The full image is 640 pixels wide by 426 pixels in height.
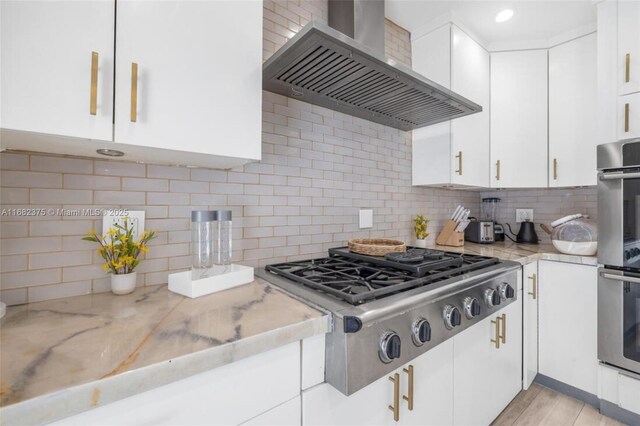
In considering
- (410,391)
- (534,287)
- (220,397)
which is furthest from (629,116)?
(220,397)

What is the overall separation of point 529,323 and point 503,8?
195cm

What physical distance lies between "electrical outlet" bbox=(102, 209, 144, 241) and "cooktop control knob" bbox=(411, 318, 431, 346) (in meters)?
0.99

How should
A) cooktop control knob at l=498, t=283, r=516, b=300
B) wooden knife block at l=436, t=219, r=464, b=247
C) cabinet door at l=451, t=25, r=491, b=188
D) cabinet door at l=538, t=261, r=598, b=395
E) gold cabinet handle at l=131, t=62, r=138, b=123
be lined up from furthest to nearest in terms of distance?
wooden knife block at l=436, t=219, r=464, b=247 → cabinet door at l=451, t=25, r=491, b=188 → cabinet door at l=538, t=261, r=598, b=395 → cooktop control knob at l=498, t=283, r=516, b=300 → gold cabinet handle at l=131, t=62, r=138, b=123

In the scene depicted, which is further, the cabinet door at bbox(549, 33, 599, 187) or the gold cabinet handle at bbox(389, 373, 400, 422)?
the cabinet door at bbox(549, 33, 599, 187)

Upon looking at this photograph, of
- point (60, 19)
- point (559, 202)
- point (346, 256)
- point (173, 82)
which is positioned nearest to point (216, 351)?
point (173, 82)

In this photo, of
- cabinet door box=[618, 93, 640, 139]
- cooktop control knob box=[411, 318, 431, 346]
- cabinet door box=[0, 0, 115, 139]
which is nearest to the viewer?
cabinet door box=[0, 0, 115, 139]

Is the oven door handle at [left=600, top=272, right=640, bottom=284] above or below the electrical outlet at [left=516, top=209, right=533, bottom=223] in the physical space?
below

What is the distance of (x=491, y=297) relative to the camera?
1.27 meters

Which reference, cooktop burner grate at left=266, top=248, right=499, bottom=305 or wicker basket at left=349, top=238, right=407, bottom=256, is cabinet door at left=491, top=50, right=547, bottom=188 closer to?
cooktop burner grate at left=266, top=248, right=499, bottom=305

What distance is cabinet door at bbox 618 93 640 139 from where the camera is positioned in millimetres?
1598

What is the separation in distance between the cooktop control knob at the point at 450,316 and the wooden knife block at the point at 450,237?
1184mm

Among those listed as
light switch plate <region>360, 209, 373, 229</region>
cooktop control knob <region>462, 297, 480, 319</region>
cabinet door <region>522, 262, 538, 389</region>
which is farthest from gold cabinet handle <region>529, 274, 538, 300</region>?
light switch plate <region>360, 209, 373, 229</region>

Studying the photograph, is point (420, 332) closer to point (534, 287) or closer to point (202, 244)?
point (202, 244)

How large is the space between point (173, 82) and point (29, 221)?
611 millimetres
